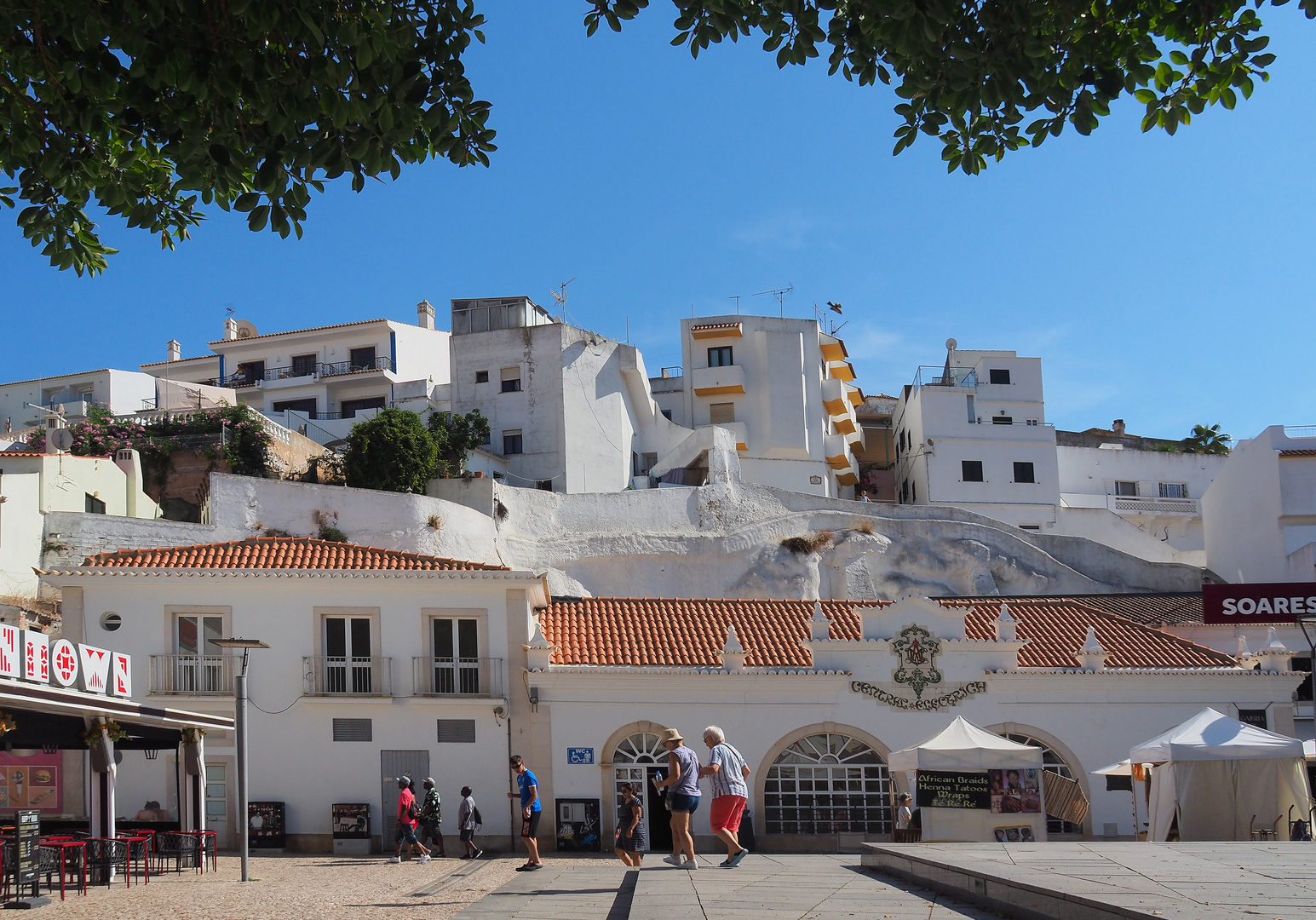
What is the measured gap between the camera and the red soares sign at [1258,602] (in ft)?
65.7

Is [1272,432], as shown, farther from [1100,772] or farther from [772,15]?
[772,15]

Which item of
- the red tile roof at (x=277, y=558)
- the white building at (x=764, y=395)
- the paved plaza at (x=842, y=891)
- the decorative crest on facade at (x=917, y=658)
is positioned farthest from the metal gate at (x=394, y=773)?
the white building at (x=764, y=395)

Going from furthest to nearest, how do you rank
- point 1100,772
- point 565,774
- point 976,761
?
point 565,774, point 1100,772, point 976,761

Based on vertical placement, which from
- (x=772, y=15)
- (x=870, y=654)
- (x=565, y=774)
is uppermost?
(x=772, y=15)

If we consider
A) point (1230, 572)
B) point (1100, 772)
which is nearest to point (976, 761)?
point (1100, 772)

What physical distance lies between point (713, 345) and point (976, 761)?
36.8 m

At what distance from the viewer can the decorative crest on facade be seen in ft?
76.7

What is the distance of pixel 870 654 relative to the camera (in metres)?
23.4

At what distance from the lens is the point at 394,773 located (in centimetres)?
2253

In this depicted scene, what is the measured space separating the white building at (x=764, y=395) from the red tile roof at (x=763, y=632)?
23611 millimetres

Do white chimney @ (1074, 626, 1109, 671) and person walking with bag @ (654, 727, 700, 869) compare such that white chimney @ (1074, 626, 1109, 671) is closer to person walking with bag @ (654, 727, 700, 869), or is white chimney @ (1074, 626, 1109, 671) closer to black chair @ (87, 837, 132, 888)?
person walking with bag @ (654, 727, 700, 869)

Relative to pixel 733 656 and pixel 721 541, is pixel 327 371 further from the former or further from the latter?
pixel 733 656

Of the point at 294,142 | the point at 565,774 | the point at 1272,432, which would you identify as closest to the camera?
the point at 294,142

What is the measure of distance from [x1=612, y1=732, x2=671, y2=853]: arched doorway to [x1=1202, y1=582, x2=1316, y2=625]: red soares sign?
9775 mm
